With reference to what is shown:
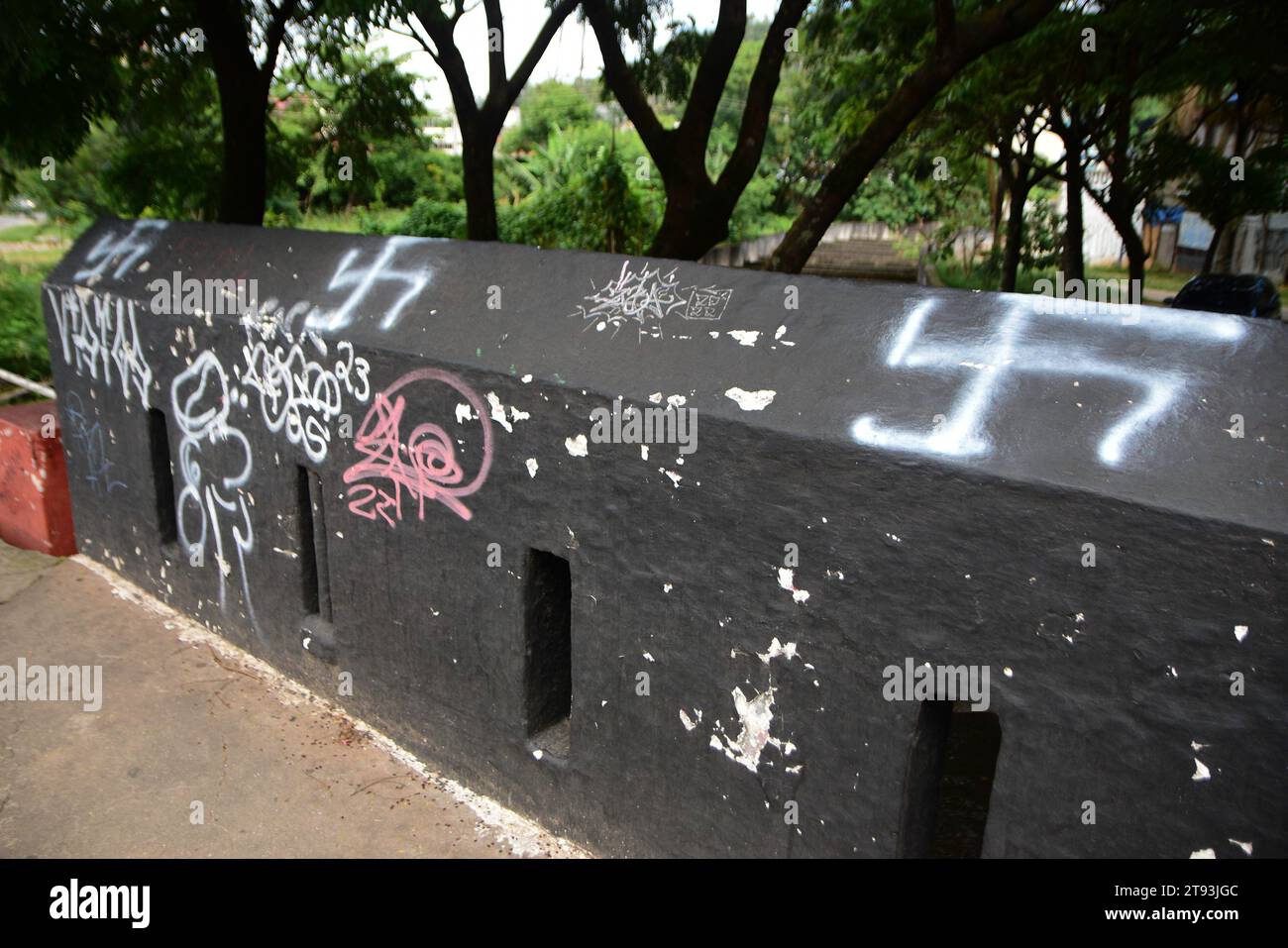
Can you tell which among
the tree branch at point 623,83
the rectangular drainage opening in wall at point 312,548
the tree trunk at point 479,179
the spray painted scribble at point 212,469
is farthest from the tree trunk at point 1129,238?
the spray painted scribble at point 212,469

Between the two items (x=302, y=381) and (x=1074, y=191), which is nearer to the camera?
(x=302, y=381)

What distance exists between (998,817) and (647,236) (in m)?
14.4

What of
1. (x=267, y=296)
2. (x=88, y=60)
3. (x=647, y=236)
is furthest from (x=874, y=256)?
(x=267, y=296)

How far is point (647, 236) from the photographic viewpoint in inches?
647

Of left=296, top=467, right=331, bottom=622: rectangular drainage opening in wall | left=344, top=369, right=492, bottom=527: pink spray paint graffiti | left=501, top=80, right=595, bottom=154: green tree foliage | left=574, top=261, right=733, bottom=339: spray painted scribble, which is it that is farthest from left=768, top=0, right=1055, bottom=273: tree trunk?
left=501, top=80, right=595, bottom=154: green tree foliage

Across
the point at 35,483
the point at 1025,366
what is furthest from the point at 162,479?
the point at 1025,366

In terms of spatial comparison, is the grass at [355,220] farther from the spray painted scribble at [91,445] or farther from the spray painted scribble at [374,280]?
the spray painted scribble at [374,280]

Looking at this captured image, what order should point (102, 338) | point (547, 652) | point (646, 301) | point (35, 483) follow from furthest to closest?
point (35, 483) → point (102, 338) → point (547, 652) → point (646, 301)

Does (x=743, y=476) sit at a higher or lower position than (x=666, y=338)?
lower

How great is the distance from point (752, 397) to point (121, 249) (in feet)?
15.7

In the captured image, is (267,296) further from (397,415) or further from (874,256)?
(874,256)

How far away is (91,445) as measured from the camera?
646 centimetres

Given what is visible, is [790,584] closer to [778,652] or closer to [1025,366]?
[778,652]

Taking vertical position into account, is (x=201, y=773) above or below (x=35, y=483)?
below
